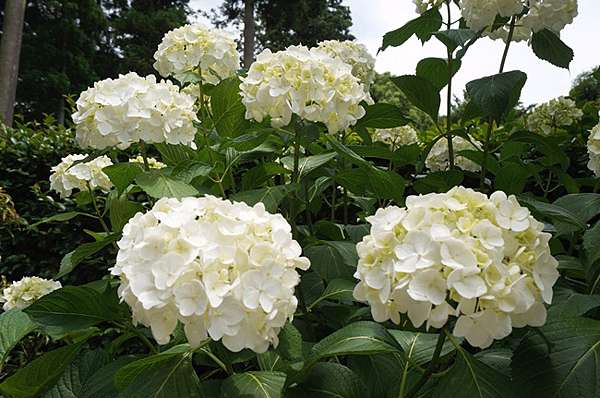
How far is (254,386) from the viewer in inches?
42.3

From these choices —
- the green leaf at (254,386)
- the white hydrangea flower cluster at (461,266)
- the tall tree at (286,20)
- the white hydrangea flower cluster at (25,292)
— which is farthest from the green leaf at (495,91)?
the tall tree at (286,20)

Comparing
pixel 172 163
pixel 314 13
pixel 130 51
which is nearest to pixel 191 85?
pixel 172 163

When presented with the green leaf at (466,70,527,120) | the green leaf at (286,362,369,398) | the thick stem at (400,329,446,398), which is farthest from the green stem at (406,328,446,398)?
the green leaf at (466,70,527,120)

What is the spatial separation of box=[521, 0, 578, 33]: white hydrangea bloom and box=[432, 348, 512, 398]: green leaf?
110 cm

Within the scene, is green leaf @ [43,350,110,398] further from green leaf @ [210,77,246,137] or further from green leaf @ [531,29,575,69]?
green leaf @ [531,29,575,69]

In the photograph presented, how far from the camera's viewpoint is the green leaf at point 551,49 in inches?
66.8

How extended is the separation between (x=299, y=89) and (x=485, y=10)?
1.93 feet

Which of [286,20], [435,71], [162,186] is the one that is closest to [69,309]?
[162,186]

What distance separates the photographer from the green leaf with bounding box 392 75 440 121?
1767 millimetres

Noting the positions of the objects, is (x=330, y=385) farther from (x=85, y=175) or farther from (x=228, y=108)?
(x=85, y=175)

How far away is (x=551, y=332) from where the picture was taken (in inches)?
41.3

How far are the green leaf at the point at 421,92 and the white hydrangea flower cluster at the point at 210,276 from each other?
92 cm

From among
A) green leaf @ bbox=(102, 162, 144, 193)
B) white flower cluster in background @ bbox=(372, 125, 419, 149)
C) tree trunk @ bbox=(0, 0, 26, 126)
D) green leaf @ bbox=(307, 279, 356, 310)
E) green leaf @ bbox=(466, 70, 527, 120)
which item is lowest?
green leaf @ bbox=(307, 279, 356, 310)

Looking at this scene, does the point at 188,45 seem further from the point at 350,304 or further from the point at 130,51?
the point at 130,51
